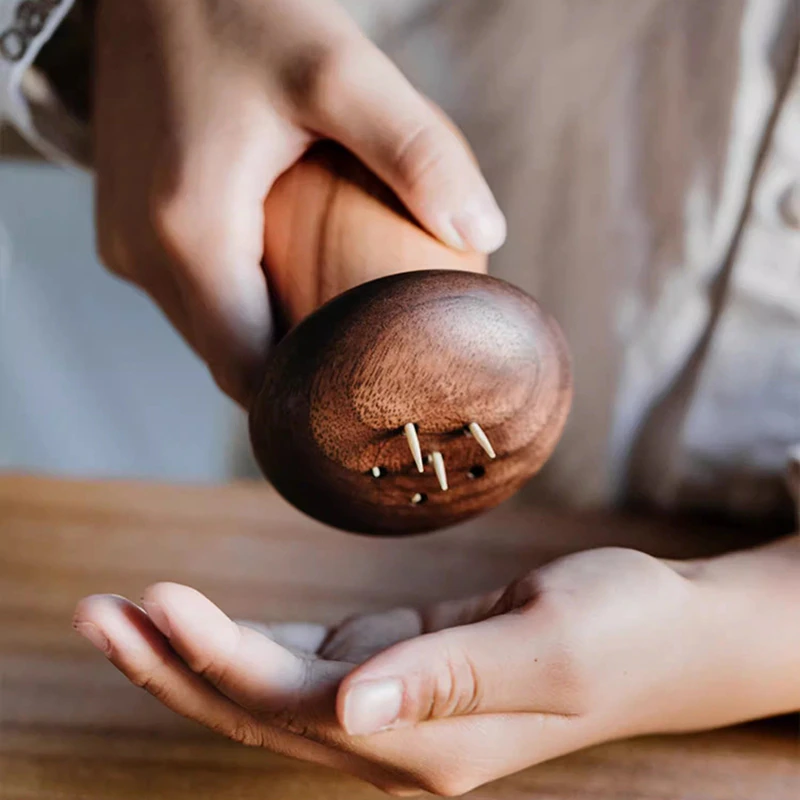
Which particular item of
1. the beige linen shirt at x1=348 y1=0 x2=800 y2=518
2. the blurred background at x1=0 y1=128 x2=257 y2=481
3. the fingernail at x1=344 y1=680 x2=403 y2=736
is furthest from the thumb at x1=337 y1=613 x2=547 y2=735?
the blurred background at x1=0 y1=128 x2=257 y2=481

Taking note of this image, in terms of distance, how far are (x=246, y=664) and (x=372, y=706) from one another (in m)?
0.04

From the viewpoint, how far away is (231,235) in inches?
12.6

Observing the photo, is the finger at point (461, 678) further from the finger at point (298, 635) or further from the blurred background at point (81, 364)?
the blurred background at point (81, 364)

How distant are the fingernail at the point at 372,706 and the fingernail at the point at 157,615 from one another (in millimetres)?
51

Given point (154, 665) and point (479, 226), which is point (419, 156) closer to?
point (479, 226)

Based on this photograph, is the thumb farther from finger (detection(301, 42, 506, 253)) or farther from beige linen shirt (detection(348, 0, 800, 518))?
beige linen shirt (detection(348, 0, 800, 518))

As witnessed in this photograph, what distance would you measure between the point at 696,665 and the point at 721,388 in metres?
0.17

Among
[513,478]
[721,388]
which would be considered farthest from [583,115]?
[513,478]

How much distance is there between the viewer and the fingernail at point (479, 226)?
296mm

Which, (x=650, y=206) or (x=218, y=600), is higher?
(x=650, y=206)

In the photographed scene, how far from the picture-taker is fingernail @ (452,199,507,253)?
296 mm

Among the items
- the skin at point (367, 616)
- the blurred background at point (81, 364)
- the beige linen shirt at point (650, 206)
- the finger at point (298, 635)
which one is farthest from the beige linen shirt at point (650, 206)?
the blurred background at point (81, 364)

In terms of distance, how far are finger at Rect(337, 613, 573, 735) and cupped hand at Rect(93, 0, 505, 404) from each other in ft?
0.35

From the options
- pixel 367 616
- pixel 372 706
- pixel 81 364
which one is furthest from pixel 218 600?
pixel 81 364
